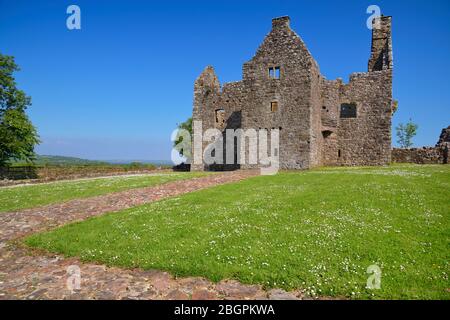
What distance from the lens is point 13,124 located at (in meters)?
41.3

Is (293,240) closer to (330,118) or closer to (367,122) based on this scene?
(330,118)

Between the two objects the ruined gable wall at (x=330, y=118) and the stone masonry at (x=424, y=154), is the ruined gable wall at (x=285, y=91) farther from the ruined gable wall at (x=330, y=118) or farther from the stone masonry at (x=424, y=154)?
the stone masonry at (x=424, y=154)

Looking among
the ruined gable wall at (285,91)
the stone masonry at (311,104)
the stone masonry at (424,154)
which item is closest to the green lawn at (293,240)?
the ruined gable wall at (285,91)

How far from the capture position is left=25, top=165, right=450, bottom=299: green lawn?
22.7 ft

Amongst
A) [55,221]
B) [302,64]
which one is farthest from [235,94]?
[55,221]

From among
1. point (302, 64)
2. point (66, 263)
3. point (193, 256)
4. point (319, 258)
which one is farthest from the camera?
point (302, 64)

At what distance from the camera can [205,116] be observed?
43.6m

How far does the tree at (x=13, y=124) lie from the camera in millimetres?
41250

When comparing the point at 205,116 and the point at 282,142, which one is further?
the point at 205,116

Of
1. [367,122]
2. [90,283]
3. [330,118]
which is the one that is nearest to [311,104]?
[330,118]

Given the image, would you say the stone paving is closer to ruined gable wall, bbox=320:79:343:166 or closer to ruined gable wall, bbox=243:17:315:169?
ruined gable wall, bbox=243:17:315:169

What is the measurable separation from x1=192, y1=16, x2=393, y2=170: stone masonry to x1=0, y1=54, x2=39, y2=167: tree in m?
29.5
